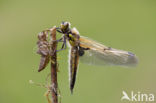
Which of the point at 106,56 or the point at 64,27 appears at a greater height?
the point at 64,27

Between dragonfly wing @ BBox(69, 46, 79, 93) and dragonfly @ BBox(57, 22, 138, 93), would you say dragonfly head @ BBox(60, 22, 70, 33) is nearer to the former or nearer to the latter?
dragonfly @ BBox(57, 22, 138, 93)

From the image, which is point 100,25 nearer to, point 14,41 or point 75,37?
point 14,41

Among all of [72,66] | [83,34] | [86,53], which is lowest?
[72,66]

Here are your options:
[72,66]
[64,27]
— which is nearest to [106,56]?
[72,66]

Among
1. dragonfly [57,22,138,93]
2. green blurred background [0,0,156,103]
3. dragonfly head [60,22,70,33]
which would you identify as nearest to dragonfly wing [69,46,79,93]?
dragonfly [57,22,138,93]

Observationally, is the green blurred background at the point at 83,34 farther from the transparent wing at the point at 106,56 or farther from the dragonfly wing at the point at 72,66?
the dragonfly wing at the point at 72,66

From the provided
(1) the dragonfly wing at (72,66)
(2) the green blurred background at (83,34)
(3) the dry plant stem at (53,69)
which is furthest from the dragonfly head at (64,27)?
(2) the green blurred background at (83,34)

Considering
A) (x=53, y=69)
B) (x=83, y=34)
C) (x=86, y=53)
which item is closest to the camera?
(x=53, y=69)

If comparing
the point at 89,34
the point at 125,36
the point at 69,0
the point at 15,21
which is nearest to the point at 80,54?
the point at 89,34

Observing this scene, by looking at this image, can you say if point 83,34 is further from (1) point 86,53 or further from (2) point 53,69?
(2) point 53,69
